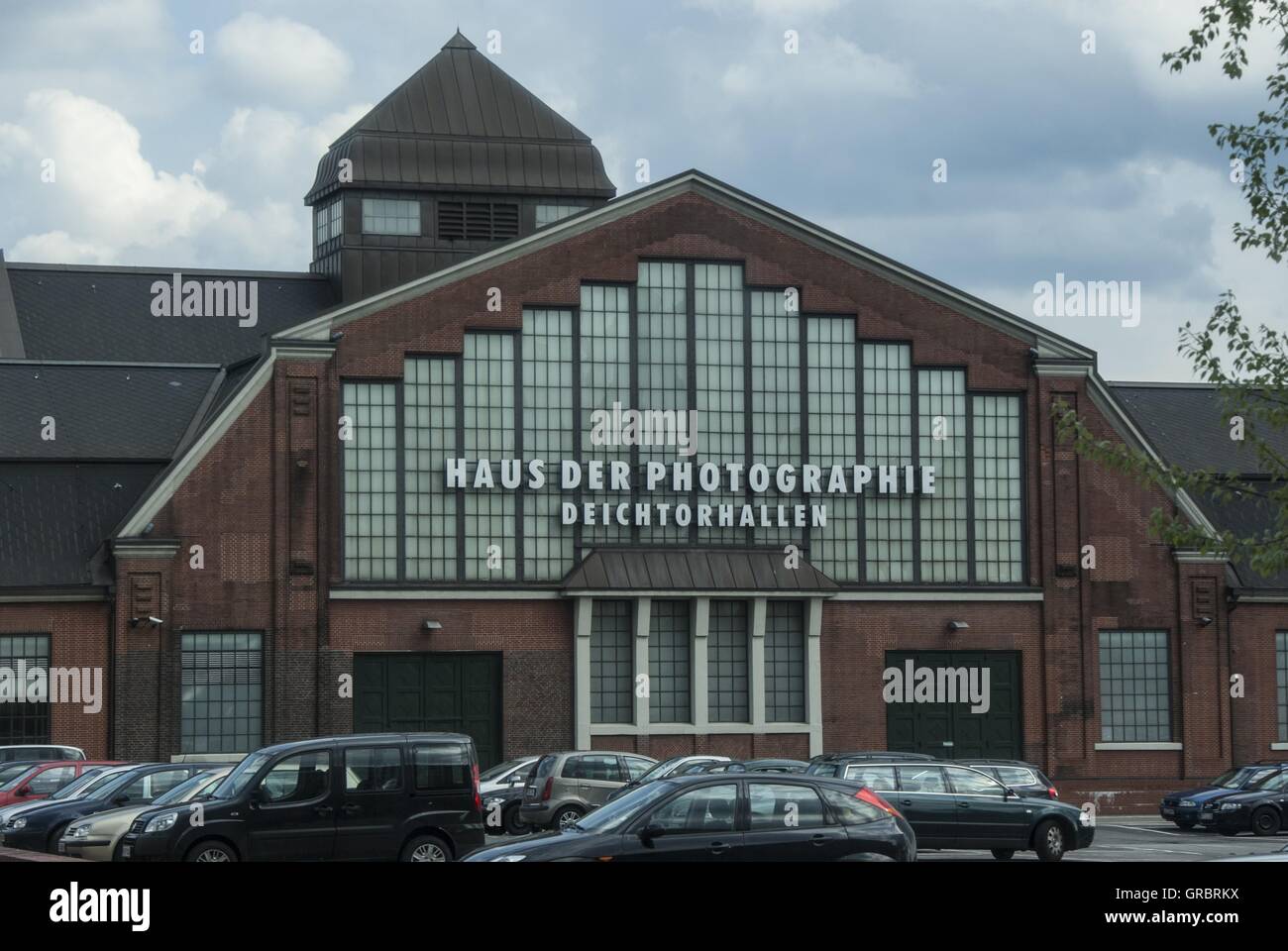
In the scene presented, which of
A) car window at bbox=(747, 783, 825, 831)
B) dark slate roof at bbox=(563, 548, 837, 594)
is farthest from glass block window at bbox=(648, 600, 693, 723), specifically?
car window at bbox=(747, 783, 825, 831)

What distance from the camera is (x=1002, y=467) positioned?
165ft

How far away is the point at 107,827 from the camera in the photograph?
88.8 feet

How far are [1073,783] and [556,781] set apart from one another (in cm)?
1927

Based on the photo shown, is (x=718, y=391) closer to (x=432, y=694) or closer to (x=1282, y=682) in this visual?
(x=432, y=694)

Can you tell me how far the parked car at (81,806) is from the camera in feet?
95.2

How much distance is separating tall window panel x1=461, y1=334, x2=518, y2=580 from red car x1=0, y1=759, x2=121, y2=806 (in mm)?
14201

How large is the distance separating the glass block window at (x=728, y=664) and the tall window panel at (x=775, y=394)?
2.14 metres

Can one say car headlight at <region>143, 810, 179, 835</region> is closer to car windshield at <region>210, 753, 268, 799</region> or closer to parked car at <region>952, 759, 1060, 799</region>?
car windshield at <region>210, 753, 268, 799</region>

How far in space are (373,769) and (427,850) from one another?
127 centimetres

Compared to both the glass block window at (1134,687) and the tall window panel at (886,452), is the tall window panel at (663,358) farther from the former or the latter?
the glass block window at (1134,687)

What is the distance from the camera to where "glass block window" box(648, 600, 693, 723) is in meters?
47.9
